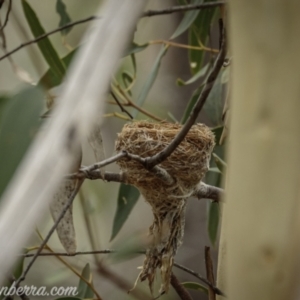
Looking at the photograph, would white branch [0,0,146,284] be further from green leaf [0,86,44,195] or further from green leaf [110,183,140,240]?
green leaf [110,183,140,240]

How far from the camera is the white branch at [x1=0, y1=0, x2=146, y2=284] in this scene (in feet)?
1.03

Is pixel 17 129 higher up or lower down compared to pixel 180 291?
higher up

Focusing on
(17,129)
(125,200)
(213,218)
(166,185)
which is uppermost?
(17,129)

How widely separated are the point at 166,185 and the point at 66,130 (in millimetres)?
889

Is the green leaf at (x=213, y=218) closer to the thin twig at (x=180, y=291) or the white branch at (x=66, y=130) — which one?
the thin twig at (x=180, y=291)

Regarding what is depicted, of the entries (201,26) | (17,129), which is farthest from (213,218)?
(17,129)

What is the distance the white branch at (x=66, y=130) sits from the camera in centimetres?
31

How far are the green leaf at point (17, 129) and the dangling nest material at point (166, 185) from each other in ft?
1.82

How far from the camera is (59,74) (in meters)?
1.31

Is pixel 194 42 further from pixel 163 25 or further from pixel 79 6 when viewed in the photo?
pixel 163 25

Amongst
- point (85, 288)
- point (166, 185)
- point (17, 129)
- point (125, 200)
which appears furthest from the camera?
point (125, 200)

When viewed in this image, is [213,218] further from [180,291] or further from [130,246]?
[130,246]

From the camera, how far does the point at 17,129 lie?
61cm

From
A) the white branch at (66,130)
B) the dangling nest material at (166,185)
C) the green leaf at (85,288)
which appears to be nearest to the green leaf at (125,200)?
the green leaf at (85,288)
